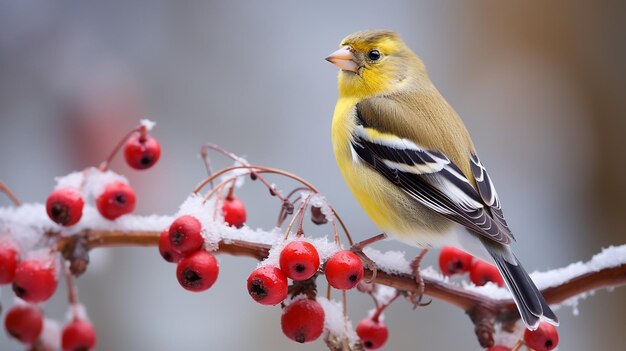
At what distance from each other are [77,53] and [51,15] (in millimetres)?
273

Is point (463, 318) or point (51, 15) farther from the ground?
point (51, 15)

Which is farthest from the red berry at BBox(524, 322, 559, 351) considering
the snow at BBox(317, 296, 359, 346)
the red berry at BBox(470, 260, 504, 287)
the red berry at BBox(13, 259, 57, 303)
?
the red berry at BBox(13, 259, 57, 303)

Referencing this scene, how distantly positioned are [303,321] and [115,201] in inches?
20.3

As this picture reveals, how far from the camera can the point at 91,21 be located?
4.49 metres

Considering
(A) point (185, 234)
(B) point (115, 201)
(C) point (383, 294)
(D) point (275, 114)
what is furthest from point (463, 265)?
(D) point (275, 114)

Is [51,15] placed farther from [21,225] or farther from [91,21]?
[21,225]

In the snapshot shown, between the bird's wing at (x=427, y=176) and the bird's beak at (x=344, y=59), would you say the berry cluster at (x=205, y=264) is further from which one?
the bird's beak at (x=344, y=59)

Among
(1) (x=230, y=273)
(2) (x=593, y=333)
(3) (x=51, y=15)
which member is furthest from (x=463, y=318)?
(3) (x=51, y=15)

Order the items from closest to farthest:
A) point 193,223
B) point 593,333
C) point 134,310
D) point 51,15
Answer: point 193,223
point 134,310
point 593,333
point 51,15

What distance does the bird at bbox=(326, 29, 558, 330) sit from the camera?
77.2 inches

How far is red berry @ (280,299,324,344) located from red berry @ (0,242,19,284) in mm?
602

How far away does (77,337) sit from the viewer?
1803 millimetres

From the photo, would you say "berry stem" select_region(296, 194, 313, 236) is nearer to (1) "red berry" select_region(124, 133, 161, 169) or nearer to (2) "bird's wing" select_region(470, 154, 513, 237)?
(1) "red berry" select_region(124, 133, 161, 169)

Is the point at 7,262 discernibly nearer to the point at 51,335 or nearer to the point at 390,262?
the point at 51,335
